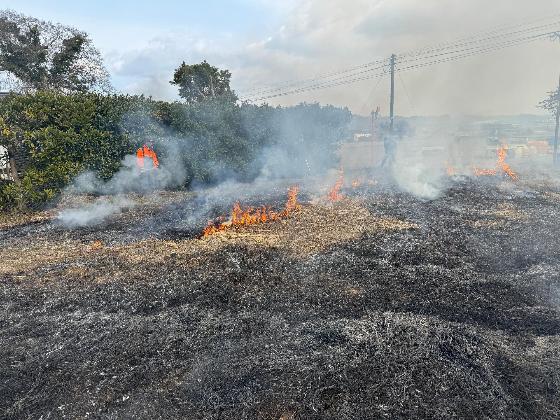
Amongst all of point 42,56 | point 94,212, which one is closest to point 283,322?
point 94,212

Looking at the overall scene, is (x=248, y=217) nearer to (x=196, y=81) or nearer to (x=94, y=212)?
(x=94, y=212)

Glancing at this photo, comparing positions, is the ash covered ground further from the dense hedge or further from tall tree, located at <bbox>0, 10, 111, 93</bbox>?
tall tree, located at <bbox>0, 10, 111, 93</bbox>

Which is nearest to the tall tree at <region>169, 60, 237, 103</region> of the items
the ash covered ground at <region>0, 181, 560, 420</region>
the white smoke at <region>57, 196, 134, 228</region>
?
the white smoke at <region>57, 196, 134, 228</region>

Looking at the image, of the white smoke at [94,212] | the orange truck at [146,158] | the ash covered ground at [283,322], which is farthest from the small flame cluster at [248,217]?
the orange truck at [146,158]

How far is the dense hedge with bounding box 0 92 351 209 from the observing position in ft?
40.4

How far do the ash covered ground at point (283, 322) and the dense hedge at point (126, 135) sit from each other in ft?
11.2

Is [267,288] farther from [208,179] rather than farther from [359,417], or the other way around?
[208,179]

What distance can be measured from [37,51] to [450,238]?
75.5 ft

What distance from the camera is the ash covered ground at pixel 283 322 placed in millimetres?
4215

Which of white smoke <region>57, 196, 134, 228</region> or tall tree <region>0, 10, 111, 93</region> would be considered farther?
tall tree <region>0, 10, 111, 93</region>

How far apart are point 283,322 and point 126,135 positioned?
11889 millimetres

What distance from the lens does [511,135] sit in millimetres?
39562

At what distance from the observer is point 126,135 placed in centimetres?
1491

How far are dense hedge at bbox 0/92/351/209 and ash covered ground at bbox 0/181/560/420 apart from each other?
3.42m
